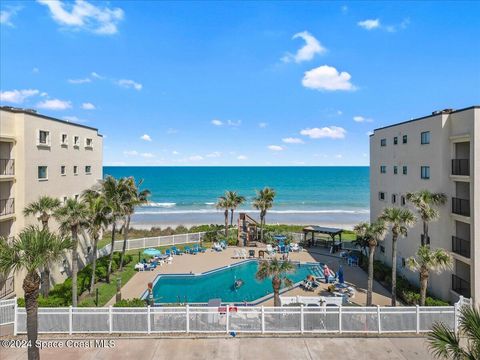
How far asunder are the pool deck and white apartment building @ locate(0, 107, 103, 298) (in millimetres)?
5604

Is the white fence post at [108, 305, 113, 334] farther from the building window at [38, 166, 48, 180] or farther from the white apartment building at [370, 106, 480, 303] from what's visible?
the white apartment building at [370, 106, 480, 303]

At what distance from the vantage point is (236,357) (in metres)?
11.8

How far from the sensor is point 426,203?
1755cm

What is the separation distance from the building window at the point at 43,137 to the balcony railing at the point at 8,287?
27.2 feet

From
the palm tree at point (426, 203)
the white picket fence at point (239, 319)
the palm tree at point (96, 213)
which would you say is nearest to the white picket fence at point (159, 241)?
the palm tree at point (96, 213)

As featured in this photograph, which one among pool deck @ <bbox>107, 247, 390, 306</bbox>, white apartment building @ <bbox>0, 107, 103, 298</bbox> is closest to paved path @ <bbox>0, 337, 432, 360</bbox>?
pool deck @ <bbox>107, 247, 390, 306</bbox>

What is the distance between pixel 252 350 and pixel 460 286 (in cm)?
1292

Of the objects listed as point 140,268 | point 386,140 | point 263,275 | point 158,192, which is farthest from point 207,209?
point 263,275

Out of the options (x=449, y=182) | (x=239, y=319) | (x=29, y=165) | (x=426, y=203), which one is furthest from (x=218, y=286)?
(x=449, y=182)

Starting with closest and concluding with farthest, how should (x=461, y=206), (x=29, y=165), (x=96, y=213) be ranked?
(x=461, y=206), (x=29, y=165), (x=96, y=213)

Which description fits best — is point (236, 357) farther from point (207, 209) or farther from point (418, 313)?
point (207, 209)

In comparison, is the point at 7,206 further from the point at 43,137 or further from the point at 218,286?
the point at 218,286

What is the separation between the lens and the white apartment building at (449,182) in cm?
1591

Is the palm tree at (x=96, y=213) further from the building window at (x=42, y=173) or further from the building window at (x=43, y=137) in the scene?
the building window at (x=43, y=137)
